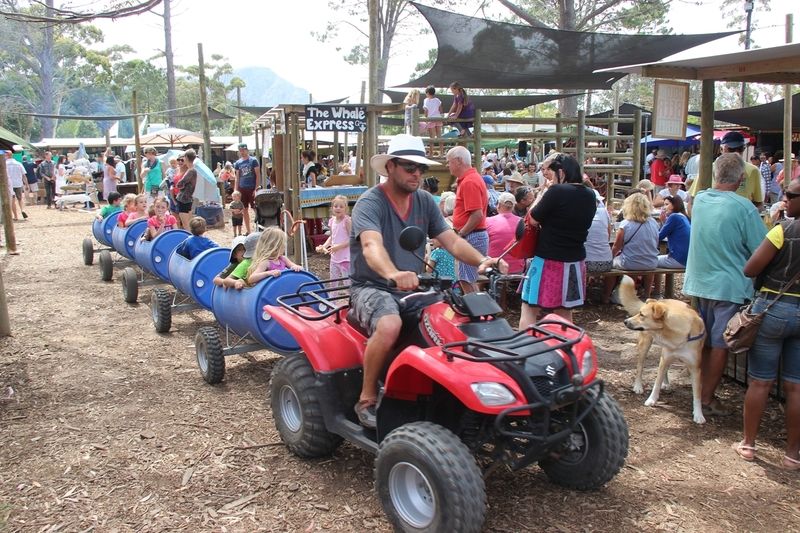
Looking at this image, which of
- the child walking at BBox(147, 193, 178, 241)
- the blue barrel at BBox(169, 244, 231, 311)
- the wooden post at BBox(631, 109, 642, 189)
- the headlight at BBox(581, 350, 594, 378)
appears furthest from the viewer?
the wooden post at BBox(631, 109, 642, 189)

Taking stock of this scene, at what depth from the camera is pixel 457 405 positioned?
138 inches

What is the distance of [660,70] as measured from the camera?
5.80m

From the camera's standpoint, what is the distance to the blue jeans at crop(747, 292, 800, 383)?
159 inches

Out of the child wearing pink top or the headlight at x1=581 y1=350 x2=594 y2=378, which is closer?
the headlight at x1=581 y1=350 x2=594 y2=378

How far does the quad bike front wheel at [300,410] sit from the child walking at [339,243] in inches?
134

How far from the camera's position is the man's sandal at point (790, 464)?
408 centimetres

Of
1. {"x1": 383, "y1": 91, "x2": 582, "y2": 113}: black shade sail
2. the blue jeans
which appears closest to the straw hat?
the blue jeans

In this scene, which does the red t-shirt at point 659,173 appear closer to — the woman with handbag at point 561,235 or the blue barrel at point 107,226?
the blue barrel at point 107,226

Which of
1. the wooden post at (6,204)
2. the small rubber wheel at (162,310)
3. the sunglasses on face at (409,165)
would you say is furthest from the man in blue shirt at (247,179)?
the sunglasses on face at (409,165)

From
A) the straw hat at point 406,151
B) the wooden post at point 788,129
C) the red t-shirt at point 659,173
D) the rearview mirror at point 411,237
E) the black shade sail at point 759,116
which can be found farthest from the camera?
the black shade sail at point 759,116

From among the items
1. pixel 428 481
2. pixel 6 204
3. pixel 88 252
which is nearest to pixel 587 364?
pixel 428 481

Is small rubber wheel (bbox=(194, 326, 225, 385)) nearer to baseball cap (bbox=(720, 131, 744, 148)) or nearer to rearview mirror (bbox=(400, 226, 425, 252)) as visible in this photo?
rearview mirror (bbox=(400, 226, 425, 252))

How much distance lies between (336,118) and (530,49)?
3.50m

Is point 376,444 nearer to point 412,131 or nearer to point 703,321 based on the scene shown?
point 703,321
